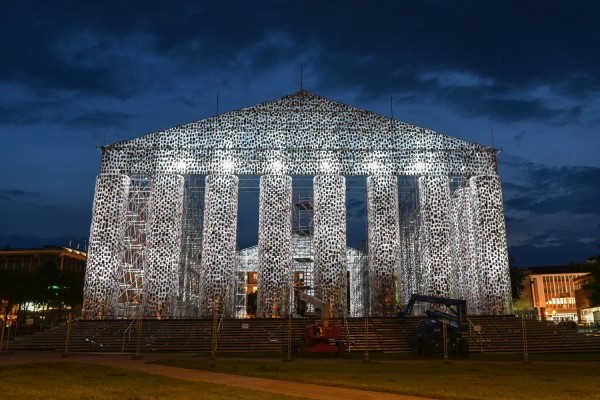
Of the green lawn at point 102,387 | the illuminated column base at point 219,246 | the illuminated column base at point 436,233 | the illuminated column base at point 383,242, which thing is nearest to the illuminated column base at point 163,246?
the illuminated column base at point 219,246

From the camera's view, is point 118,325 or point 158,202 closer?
point 118,325

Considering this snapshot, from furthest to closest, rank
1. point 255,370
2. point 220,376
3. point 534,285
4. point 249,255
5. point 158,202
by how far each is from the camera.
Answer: point 534,285, point 249,255, point 158,202, point 255,370, point 220,376

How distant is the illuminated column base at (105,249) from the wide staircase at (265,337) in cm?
203

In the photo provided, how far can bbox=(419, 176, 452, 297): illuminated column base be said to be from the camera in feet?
77.2

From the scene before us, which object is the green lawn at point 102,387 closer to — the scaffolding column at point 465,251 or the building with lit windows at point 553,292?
the scaffolding column at point 465,251

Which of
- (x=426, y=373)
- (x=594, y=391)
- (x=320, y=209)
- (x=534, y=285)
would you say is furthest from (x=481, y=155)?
(x=534, y=285)

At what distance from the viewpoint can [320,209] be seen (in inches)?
950

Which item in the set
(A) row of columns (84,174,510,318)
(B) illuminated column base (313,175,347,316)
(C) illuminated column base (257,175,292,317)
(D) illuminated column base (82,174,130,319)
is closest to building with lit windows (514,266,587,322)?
(A) row of columns (84,174,510,318)

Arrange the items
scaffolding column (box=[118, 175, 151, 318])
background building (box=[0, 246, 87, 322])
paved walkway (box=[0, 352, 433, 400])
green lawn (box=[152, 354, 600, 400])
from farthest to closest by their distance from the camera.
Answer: background building (box=[0, 246, 87, 322]), scaffolding column (box=[118, 175, 151, 318]), green lawn (box=[152, 354, 600, 400]), paved walkway (box=[0, 352, 433, 400])

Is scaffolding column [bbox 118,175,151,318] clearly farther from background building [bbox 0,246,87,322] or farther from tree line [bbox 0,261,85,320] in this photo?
tree line [bbox 0,261,85,320]

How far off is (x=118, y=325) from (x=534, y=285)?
171 feet

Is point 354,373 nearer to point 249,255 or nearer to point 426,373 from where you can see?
point 426,373

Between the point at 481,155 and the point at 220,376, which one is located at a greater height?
the point at 481,155

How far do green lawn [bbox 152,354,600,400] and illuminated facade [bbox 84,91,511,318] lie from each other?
1044cm
